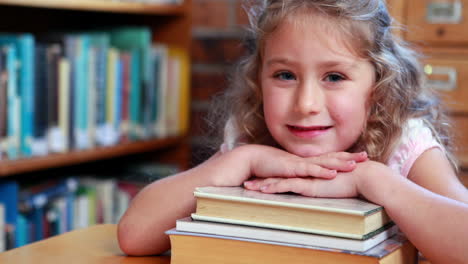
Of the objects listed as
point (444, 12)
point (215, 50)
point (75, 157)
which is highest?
point (444, 12)

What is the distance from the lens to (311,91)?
93 cm

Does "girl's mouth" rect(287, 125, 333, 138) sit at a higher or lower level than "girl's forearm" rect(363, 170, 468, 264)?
higher

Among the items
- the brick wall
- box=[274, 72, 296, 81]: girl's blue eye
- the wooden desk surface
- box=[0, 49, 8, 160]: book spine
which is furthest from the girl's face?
the brick wall

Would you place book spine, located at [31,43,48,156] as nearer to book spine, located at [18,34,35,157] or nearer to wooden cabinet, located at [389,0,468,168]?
book spine, located at [18,34,35,157]

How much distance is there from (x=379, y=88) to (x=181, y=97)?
151 cm

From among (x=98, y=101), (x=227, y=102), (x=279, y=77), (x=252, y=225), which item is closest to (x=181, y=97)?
(x=98, y=101)

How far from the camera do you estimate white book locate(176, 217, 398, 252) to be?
27.0 inches

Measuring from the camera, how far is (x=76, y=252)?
33.9 inches

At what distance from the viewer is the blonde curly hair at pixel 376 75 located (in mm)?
994

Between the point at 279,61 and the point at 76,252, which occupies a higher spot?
the point at 279,61

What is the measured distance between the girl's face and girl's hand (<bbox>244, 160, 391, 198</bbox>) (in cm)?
13

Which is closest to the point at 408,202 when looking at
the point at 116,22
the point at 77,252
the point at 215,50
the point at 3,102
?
the point at 77,252

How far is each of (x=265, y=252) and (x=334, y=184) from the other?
0.16 meters

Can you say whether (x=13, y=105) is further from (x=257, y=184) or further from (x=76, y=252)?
(x=257, y=184)
